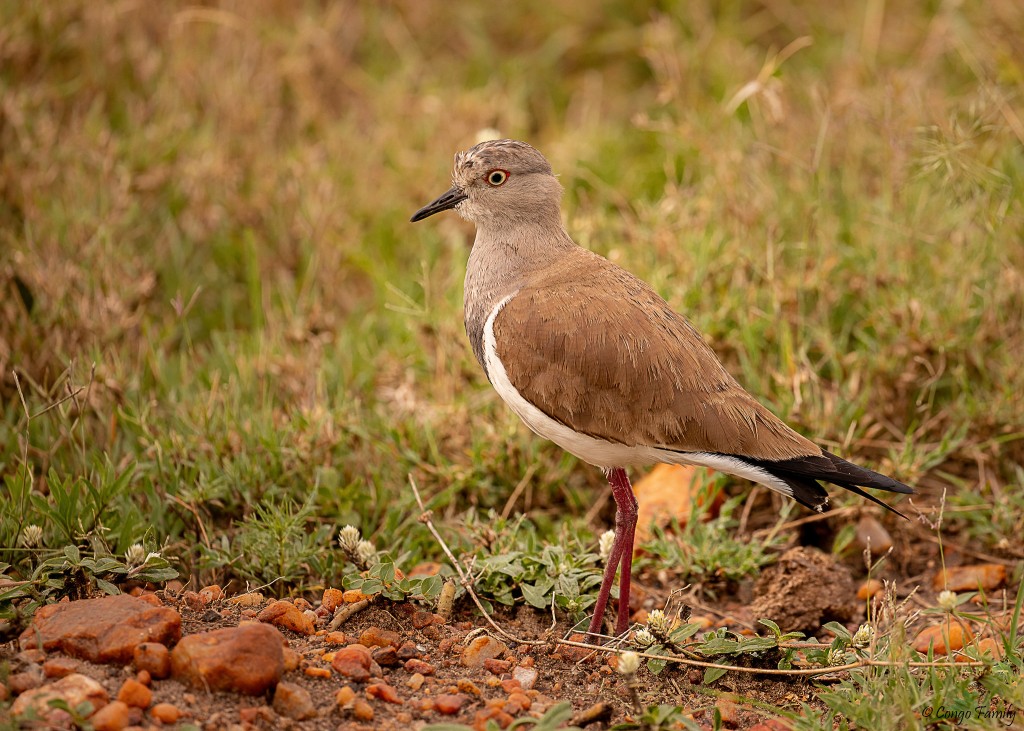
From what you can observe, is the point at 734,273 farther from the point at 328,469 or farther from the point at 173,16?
the point at 173,16

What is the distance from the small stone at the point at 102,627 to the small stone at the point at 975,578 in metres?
2.62

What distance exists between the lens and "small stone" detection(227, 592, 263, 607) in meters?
3.26

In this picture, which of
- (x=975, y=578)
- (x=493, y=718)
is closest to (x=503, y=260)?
(x=493, y=718)

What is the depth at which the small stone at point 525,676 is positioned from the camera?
9.95 ft

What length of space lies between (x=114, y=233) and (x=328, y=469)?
199cm

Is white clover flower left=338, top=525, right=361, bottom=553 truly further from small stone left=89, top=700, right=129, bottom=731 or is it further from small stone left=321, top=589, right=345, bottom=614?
small stone left=89, top=700, right=129, bottom=731

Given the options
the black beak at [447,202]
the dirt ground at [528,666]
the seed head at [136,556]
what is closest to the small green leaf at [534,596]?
the dirt ground at [528,666]

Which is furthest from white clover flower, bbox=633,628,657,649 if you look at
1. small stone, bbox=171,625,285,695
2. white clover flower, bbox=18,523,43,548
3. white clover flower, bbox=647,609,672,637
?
white clover flower, bbox=18,523,43,548

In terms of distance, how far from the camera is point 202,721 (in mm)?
2643

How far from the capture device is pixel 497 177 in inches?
154

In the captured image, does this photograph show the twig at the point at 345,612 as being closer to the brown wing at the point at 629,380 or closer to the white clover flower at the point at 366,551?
the white clover flower at the point at 366,551

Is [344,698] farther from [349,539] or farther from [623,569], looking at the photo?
[623,569]

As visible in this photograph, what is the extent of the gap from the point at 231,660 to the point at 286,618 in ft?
1.38

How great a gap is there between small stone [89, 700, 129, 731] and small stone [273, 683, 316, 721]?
1.21 feet
